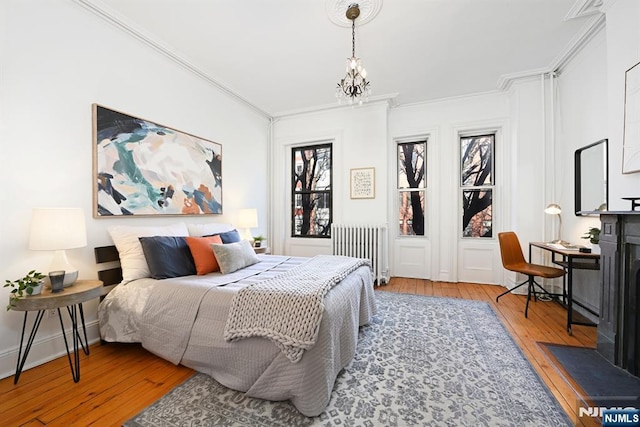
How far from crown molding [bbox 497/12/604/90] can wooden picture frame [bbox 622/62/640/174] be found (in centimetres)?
96

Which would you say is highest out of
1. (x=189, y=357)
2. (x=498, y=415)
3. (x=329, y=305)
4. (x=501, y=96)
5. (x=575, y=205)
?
(x=501, y=96)

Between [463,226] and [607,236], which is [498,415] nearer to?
[607,236]

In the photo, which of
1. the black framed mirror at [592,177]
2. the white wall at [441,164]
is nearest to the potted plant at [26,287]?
the white wall at [441,164]

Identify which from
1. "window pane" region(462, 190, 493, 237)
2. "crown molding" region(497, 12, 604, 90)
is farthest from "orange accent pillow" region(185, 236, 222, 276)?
"crown molding" region(497, 12, 604, 90)

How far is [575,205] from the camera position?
2990mm

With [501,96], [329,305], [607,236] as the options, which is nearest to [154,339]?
[329,305]

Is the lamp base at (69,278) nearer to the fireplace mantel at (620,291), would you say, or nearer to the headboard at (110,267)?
the headboard at (110,267)

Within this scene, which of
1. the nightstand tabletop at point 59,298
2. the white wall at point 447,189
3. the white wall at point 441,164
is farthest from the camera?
the white wall at point 447,189

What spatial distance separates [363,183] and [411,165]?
0.93m

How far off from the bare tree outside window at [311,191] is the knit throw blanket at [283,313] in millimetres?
2897

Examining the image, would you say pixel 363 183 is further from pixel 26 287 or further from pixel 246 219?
pixel 26 287

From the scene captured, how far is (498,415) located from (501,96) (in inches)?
163

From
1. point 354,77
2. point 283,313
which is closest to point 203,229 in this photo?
point 283,313

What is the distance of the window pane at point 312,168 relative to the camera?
4734 millimetres
